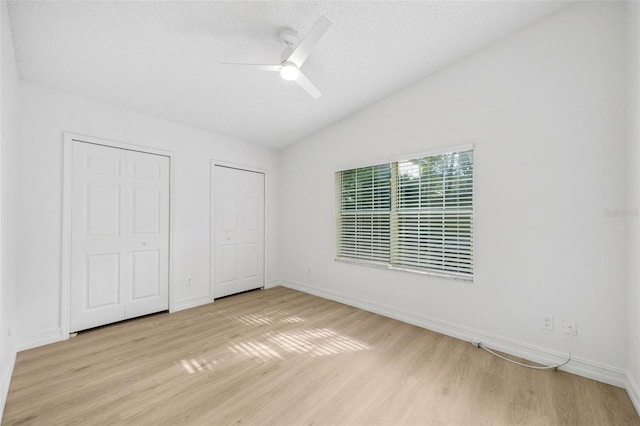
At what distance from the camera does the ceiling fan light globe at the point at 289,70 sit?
2.25 metres

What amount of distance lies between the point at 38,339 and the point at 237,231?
2.49m

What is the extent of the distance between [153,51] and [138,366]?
109 inches

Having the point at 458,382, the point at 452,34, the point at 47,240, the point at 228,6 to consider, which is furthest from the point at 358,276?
the point at 47,240

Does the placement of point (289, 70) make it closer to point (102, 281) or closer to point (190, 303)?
point (102, 281)

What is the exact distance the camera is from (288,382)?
214 cm

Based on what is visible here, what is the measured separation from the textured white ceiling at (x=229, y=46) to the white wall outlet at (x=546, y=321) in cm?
271

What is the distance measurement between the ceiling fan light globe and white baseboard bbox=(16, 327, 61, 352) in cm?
345

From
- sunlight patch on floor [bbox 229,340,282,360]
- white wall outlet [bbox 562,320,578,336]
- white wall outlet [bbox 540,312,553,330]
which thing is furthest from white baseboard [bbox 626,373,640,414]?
Answer: sunlight patch on floor [bbox 229,340,282,360]

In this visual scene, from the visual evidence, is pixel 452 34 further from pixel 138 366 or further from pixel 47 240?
pixel 47 240

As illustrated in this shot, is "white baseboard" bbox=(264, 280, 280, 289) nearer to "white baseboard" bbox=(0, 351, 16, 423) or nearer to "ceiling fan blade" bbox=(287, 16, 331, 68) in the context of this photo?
"white baseboard" bbox=(0, 351, 16, 423)

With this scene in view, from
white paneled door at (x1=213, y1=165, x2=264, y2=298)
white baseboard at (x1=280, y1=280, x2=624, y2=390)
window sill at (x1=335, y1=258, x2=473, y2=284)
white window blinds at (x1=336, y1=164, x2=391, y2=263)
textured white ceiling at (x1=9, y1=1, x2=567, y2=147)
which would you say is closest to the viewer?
textured white ceiling at (x1=9, y1=1, x2=567, y2=147)

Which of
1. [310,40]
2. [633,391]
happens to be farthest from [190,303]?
[633,391]

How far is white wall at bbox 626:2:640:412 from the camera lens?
6.15ft

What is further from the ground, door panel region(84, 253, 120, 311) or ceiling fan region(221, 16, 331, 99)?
ceiling fan region(221, 16, 331, 99)
